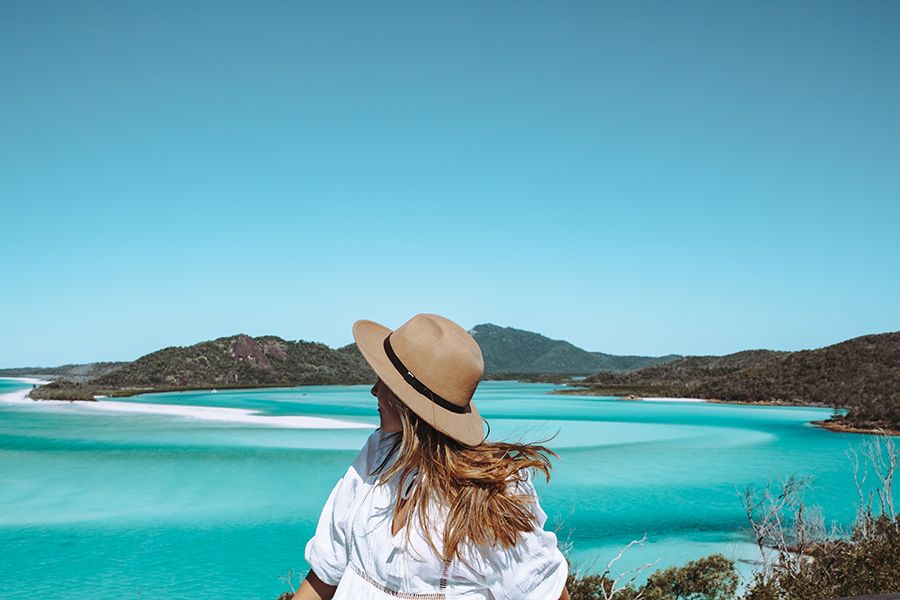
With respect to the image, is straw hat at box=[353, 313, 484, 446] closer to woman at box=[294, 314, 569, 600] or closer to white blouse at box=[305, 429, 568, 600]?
woman at box=[294, 314, 569, 600]

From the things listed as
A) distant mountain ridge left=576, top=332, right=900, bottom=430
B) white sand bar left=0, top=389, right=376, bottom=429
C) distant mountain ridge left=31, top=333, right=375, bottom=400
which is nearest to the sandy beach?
white sand bar left=0, top=389, right=376, bottom=429

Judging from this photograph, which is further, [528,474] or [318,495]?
[318,495]

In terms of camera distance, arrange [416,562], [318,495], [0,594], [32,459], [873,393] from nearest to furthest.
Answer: [416,562] < [0,594] < [318,495] < [32,459] < [873,393]

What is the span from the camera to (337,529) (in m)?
Result: 1.15

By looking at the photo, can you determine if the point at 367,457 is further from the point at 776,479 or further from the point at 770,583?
the point at 776,479

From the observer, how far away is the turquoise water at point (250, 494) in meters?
8.97

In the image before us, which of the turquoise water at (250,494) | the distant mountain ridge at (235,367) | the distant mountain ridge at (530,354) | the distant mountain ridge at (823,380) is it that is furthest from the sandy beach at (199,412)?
the distant mountain ridge at (530,354)

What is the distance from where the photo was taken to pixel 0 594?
26.9 feet

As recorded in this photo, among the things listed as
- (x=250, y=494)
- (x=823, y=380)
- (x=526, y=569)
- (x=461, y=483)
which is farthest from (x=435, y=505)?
(x=823, y=380)

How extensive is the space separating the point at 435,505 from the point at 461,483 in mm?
50

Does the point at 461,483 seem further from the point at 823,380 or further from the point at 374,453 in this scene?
the point at 823,380

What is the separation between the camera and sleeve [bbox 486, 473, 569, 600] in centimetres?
110

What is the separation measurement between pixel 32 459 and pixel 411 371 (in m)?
18.6

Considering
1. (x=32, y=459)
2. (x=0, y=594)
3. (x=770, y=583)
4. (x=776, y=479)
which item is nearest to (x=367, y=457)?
(x=770, y=583)
